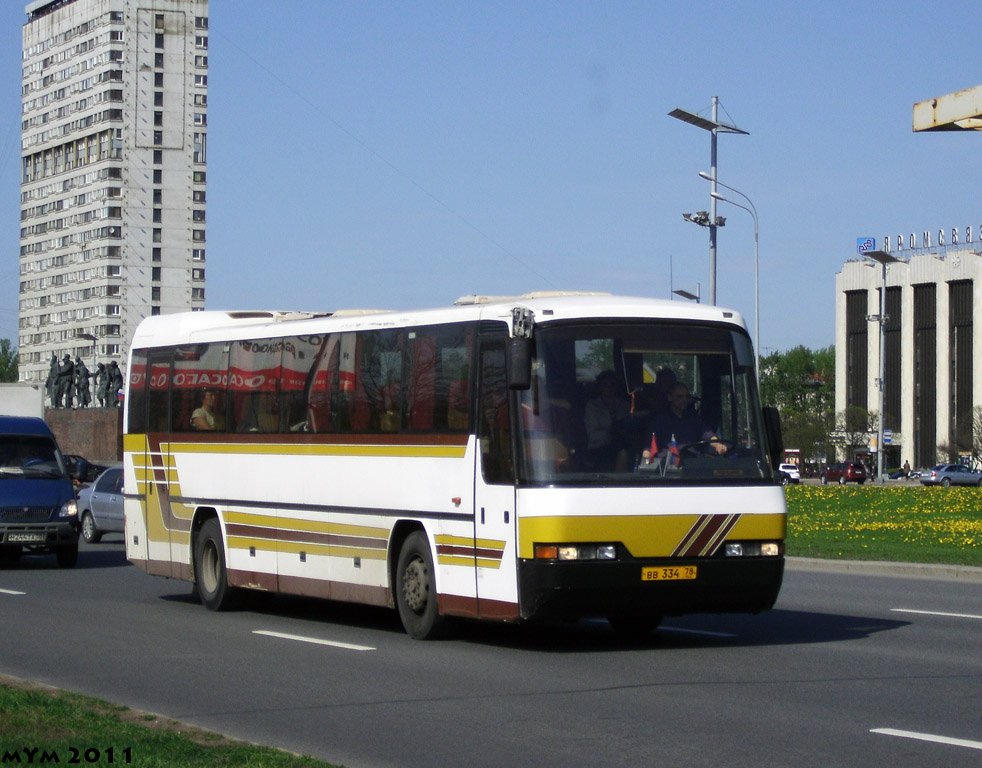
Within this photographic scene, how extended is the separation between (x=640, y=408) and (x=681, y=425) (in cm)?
38

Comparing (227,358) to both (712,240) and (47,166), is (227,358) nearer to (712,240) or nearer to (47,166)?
(712,240)

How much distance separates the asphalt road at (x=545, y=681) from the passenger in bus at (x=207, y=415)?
6.51ft

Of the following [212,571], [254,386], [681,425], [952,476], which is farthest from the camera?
[952,476]

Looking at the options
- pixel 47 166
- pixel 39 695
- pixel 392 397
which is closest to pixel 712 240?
pixel 392 397

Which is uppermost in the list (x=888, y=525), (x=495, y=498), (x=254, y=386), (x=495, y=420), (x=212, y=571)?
(x=254, y=386)

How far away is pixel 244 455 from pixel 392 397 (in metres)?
2.86

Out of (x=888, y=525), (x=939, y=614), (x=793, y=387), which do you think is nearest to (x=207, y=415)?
(x=939, y=614)

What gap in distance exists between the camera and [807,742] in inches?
327

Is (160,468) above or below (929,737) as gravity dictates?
above

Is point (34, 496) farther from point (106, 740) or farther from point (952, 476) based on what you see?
point (952, 476)

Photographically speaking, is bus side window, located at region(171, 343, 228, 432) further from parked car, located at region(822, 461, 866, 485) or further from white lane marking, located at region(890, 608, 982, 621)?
parked car, located at region(822, 461, 866, 485)

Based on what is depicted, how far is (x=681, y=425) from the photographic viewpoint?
1247 centimetres

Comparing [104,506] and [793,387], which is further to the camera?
[793,387]

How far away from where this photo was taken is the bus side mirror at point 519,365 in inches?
473
